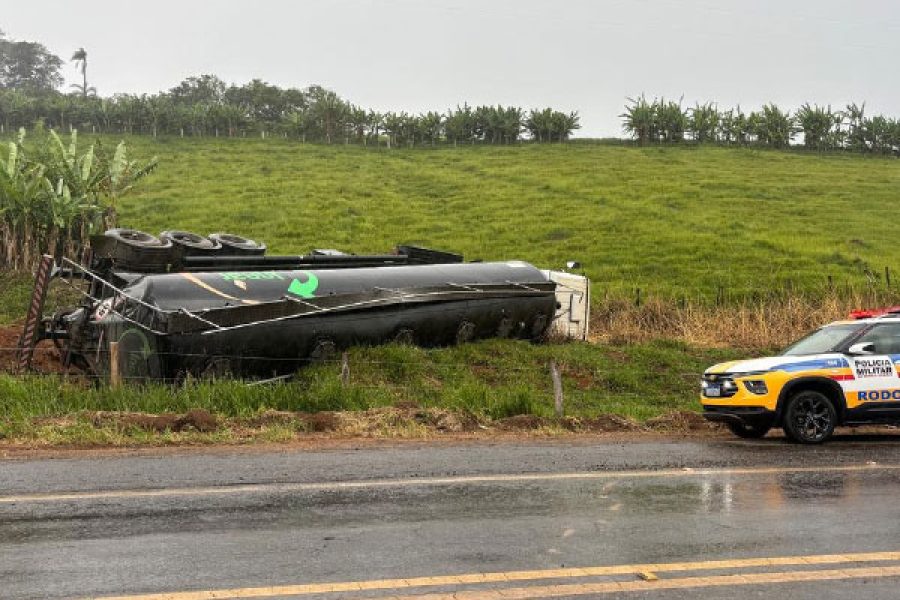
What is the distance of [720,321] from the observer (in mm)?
25219

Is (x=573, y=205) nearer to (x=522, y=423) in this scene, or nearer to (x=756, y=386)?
(x=522, y=423)

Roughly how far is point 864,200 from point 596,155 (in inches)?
694

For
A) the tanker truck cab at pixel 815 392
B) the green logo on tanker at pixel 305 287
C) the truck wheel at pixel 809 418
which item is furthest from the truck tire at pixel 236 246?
the truck wheel at pixel 809 418

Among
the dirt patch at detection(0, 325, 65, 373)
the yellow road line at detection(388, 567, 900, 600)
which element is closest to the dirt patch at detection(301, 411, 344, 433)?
the yellow road line at detection(388, 567, 900, 600)

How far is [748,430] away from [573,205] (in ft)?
115

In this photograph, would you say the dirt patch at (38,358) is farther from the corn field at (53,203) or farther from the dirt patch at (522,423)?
the dirt patch at (522,423)

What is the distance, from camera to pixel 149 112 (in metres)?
70.3

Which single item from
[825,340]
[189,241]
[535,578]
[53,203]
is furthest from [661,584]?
[53,203]

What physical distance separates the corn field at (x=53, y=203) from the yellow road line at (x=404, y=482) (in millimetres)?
19881

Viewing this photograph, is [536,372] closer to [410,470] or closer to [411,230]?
[410,470]

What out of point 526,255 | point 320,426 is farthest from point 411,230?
point 320,426

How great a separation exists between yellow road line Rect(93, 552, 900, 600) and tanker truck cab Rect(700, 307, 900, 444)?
20.8 feet

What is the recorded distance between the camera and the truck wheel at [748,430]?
13992 mm

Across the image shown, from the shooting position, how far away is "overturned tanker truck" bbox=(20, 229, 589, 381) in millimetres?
16234
